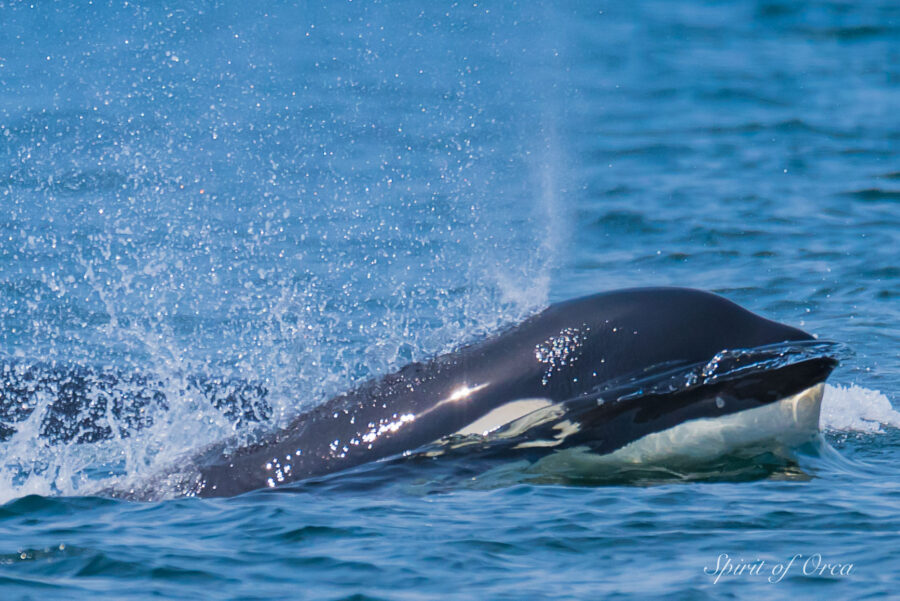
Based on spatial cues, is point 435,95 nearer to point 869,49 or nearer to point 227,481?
point 869,49

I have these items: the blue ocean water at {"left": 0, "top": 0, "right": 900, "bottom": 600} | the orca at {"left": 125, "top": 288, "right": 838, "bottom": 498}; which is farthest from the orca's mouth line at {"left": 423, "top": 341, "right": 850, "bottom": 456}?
the blue ocean water at {"left": 0, "top": 0, "right": 900, "bottom": 600}

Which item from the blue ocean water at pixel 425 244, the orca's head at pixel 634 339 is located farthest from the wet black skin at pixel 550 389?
the blue ocean water at pixel 425 244

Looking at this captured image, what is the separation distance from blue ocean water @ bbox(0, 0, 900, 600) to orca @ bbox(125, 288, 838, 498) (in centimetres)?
28

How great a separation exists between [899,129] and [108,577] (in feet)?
60.5

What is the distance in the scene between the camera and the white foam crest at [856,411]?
971 centimetres

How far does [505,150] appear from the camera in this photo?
877 inches

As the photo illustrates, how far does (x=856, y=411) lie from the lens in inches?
398

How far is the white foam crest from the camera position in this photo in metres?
9.71

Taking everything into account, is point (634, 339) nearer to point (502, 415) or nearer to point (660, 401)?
point (660, 401)

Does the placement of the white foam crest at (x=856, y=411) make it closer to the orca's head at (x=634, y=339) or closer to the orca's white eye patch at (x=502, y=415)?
the orca's head at (x=634, y=339)

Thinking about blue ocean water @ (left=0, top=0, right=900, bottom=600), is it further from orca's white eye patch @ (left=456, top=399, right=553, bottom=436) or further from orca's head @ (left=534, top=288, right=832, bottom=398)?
orca's head @ (left=534, top=288, right=832, bottom=398)

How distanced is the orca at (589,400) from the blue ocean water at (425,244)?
0.91 ft

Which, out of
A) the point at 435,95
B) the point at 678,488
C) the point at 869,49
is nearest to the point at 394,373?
the point at 678,488

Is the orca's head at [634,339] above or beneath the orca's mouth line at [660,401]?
above
